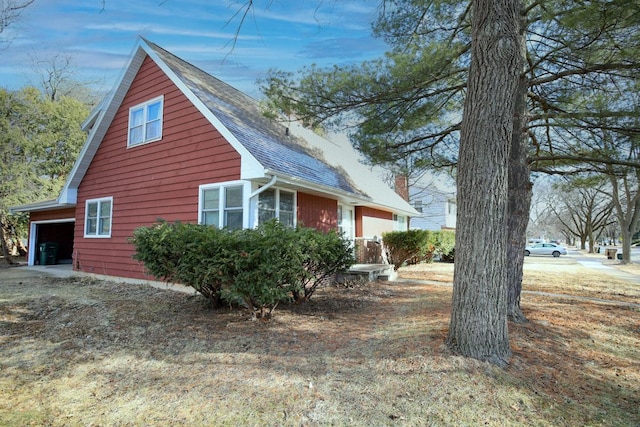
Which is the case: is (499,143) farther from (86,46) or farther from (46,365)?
(86,46)

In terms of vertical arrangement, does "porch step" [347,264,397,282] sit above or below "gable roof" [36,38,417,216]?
below

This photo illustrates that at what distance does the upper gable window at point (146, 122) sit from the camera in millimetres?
9789

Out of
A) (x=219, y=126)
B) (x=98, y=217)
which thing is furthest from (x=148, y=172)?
(x=219, y=126)

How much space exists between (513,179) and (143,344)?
19.8 ft

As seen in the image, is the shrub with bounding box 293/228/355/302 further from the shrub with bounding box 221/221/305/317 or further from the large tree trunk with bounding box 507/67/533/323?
the large tree trunk with bounding box 507/67/533/323

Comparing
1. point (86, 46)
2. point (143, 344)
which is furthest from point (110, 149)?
point (143, 344)

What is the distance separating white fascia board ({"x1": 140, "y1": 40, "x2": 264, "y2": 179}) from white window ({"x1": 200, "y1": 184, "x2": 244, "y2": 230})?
1.98ft

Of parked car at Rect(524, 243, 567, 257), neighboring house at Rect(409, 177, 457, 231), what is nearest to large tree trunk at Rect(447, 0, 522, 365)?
neighboring house at Rect(409, 177, 457, 231)

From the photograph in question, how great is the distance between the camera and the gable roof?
800cm

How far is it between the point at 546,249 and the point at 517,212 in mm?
29844

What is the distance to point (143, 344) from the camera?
4656 mm

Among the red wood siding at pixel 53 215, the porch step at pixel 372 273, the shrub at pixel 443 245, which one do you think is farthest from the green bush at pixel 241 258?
the shrub at pixel 443 245

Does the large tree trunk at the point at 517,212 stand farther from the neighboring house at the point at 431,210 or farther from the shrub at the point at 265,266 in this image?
the neighboring house at the point at 431,210

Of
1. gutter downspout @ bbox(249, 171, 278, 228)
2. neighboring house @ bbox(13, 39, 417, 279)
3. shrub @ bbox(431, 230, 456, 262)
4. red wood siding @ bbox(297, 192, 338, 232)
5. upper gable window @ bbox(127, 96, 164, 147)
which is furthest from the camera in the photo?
shrub @ bbox(431, 230, 456, 262)
